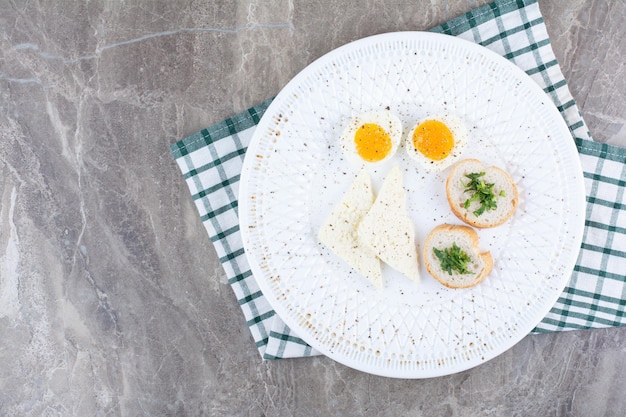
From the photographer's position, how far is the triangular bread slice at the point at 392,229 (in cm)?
256

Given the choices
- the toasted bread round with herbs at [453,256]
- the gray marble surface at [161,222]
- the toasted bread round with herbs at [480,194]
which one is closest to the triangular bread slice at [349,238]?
the toasted bread round with herbs at [453,256]

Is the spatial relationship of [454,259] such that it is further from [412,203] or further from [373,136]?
[373,136]

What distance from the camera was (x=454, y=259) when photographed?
249 centimetres

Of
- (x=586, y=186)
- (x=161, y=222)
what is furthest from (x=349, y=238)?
(x=586, y=186)

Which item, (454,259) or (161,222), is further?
(161,222)

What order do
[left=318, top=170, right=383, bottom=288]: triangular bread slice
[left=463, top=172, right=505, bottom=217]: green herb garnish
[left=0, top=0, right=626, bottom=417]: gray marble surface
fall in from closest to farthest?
1. [left=463, top=172, right=505, bottom=217]: green herb garnish
2. [left=318, top=170, right=383, bottom=288]: triangular bread slice
3. [left=0, top=0, right=626, bottom=417]: gray marble surface

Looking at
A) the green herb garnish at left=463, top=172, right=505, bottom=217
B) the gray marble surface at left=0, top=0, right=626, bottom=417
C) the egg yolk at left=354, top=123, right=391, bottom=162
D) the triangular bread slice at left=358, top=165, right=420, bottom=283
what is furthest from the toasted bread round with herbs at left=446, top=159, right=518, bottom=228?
the gray marble surface at left=0, top=0, right=626, bottom=417

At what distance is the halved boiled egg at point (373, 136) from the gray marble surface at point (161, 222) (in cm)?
50

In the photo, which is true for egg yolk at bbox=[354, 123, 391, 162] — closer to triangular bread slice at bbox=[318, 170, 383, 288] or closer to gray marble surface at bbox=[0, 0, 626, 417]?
triangular bread slice at bbox=[318, 170, 383, 288]

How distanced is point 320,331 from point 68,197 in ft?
5.29

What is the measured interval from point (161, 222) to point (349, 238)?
108cm

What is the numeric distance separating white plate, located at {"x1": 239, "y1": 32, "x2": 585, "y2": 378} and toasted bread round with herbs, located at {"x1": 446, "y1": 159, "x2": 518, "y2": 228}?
85 millimetres

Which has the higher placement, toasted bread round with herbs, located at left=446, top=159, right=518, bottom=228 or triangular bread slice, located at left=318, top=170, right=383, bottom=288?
toasted bread round with herbs, located at left=446, top=159, right=518, bottom=228

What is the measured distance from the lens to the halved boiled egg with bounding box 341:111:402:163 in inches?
100
